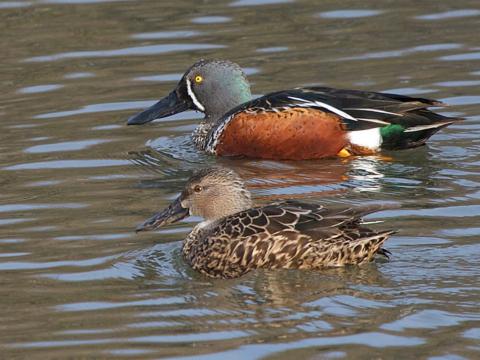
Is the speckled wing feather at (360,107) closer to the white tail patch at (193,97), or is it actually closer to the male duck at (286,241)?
the white tail patch at (193,97)

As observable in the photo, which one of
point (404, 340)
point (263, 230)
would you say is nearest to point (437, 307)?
point (404, 340)

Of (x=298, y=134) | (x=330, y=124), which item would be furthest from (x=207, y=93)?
(x=330, y=124)

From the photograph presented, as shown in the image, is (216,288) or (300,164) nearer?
(216,288)

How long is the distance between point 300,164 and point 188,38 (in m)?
4.10

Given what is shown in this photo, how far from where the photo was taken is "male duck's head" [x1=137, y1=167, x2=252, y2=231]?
8.93 metres

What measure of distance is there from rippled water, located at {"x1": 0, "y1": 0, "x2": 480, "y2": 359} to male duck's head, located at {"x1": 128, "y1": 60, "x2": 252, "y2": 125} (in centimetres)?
25

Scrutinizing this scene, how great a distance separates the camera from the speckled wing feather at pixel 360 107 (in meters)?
11.4

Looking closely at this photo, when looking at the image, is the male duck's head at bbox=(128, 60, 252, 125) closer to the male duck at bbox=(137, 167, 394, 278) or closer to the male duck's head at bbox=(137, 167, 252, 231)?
the male duck's head at bbox=(137, 167, 252, 231)

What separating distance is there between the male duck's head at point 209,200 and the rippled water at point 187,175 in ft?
0.65

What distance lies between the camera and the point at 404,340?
22.5 feet

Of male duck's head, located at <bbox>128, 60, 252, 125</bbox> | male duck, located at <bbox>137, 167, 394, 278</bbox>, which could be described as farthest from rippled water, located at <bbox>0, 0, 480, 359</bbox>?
male duck's head, located at <bbox>128, 60, 252, 125</bbox>

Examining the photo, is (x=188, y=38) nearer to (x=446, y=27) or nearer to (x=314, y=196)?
(x=446, y=27)

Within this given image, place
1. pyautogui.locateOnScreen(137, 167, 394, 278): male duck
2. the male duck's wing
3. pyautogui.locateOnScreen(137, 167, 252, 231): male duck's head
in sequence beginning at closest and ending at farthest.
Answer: pyautogui.locateOnScreen(137, 167, 394, 278): male duck, pyautogui.locateOnScreen(137, 167, 252, 231): male duck's head, the male duck's wing

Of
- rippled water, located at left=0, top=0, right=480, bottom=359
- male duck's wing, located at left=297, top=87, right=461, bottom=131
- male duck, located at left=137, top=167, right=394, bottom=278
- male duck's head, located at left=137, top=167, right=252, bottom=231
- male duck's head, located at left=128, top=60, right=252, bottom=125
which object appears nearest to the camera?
rippled water, located at left=0, top=0, right=480, bottom=359
